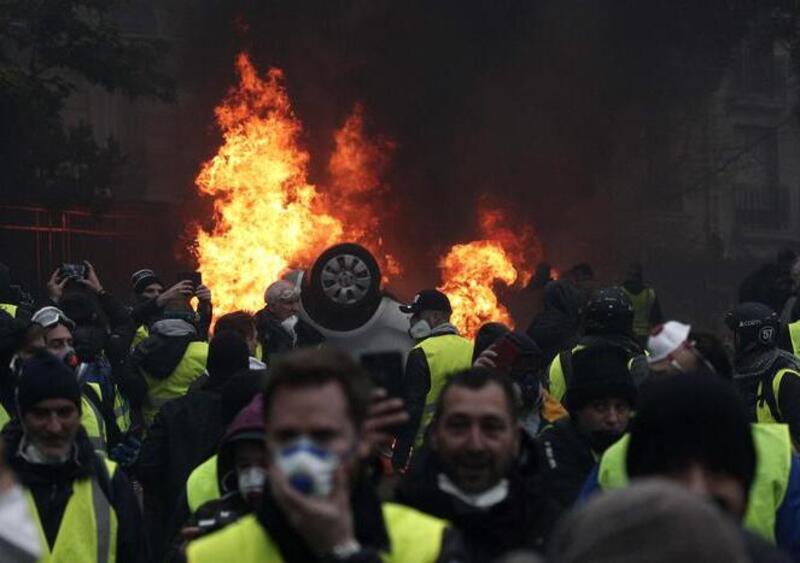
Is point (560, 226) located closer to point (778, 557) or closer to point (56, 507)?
point (56, 507)

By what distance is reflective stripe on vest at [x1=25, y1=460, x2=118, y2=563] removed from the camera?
5.23 meters

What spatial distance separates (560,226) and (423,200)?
7.30 ft

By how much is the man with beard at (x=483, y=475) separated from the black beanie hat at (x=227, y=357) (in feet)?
9.75

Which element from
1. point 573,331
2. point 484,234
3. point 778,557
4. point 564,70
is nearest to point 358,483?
point 778,557

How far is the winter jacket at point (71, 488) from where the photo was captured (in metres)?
5.27

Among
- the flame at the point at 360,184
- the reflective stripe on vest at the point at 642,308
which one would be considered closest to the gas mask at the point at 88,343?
the reflective stripe on vest at the point at 642,308

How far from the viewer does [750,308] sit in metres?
7.93

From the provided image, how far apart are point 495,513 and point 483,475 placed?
13cm

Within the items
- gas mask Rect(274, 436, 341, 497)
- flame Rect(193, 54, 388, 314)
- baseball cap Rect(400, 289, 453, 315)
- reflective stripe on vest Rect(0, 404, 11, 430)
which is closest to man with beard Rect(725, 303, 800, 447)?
baseball cap Rect(400, 289, 453, 315)

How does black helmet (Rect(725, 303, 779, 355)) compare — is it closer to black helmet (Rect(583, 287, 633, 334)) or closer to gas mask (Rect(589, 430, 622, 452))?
black helmet (Rect(583, 287, 633, 334))

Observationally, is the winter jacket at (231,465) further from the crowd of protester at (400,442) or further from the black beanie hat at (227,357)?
the black beanie hat at (227,357)

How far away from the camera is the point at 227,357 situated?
7.24 meters

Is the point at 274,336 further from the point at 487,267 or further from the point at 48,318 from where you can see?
the point at 487,267

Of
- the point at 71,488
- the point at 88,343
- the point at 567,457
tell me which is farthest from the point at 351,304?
the point at 71,488
